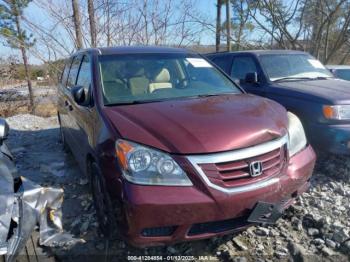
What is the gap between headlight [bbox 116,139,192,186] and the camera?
2217 mm

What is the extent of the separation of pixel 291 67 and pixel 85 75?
355 centimetres

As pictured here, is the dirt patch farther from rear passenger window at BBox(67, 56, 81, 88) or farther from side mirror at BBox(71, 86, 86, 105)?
side mirror at BBox(71, 86, 86, 105)

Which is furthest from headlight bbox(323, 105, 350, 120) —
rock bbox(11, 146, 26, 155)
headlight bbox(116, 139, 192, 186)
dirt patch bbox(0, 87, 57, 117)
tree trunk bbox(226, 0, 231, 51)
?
tree trunk bbox(226, 0, 231, 51)

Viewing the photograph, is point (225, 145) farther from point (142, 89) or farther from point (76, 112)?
point (76, 112)

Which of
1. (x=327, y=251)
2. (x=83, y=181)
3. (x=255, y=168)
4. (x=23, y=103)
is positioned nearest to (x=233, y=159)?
(x=255, y=168)

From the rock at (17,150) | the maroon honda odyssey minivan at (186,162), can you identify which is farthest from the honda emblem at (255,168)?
the rock at (17,150)

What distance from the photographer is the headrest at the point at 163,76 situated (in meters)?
3.41

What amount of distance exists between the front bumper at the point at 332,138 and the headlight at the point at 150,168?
101 inches

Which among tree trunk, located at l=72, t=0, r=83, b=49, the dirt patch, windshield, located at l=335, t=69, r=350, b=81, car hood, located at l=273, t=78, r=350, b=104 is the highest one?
tree trunk, located at l=72, t=0, r=83, b=49

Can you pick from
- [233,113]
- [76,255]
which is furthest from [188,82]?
[76,255]

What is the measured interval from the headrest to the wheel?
1111mm

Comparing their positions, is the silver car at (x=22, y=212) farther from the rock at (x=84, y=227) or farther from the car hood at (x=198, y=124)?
the car hood at (x=198, y=124)

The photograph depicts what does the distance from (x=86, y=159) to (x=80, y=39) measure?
822cm

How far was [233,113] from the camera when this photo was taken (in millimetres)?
2680
